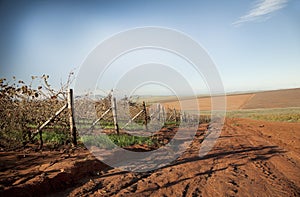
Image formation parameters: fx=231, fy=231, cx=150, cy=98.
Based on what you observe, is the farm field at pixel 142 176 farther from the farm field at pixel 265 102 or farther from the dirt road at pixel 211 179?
the farm field at pixel 265 102

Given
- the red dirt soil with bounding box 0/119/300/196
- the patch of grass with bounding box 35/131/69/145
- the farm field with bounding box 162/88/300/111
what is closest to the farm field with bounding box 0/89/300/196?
the red dirt soil with bounding box 0/119/300/196

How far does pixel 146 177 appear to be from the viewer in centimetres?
555

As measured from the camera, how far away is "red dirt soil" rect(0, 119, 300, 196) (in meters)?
4.56

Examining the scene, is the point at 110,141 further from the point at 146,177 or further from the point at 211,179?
the point at 211,179

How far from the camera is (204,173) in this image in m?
5.85

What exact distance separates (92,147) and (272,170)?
5.37 m

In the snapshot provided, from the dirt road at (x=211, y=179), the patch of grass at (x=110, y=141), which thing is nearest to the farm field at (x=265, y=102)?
the patch of grass at (x=110, y=141)

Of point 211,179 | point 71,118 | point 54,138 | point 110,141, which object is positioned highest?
point 71,118

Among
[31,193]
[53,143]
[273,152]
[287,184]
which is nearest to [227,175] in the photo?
[287,184]

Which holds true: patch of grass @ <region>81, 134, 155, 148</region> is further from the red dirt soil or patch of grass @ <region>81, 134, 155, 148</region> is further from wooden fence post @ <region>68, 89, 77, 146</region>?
the red dirt soil

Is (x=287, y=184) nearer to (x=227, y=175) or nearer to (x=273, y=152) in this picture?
(x=227, y=175)

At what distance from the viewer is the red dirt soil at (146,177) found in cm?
456

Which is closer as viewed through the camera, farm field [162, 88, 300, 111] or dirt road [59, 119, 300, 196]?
dirt road [59, 119, 300, 196]

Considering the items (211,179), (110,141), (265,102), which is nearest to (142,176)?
(211,179)
